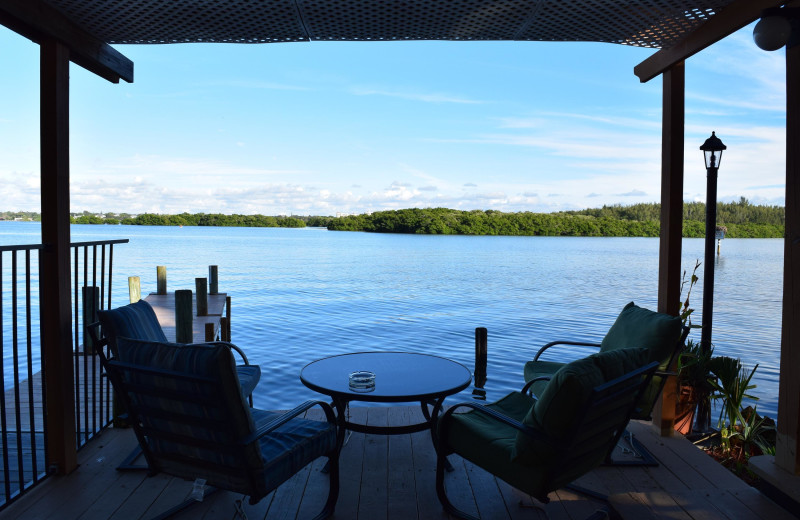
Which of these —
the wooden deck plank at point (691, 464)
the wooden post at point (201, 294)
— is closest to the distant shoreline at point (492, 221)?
the wooden post at point (201, 294)

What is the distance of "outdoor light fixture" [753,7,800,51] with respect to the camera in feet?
7.63

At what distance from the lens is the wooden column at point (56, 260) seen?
2771 millimetres

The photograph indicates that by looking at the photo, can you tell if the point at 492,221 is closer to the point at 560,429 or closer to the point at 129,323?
the point at 129,323

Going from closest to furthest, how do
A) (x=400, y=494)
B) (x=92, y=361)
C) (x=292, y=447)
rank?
(x=292, y=447)
(x=400, y=494)
(x=92, y=361)

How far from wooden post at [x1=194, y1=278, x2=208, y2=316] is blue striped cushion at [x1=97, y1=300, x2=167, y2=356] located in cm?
632

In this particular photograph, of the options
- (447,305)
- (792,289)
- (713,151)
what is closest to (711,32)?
(792,289)

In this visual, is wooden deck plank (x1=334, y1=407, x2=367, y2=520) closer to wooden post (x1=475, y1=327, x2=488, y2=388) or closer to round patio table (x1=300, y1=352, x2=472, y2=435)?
round patio table (x1=300, y1=352, x2=472, y2=435)

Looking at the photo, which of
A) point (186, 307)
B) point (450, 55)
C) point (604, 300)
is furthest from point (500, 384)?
point (450, 55)

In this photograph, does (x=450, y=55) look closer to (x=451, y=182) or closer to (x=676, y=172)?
(x=451, y=182)

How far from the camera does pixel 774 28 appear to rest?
2.33 m

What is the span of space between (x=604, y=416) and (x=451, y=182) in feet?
155

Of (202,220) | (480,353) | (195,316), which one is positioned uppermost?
(202,220)

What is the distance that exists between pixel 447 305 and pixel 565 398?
502 inches

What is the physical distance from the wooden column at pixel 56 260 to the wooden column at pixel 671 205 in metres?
3.49
